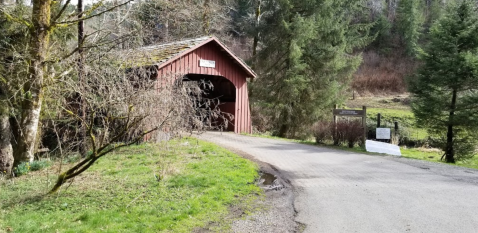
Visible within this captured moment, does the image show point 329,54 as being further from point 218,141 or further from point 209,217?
point 209,217

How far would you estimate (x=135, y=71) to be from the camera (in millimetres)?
7277

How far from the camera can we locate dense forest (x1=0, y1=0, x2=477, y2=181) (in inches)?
244

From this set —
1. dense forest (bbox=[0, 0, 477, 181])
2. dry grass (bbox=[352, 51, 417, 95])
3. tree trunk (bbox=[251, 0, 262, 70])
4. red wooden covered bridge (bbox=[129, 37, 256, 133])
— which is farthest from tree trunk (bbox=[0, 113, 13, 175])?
dry grass (bbox=[352, 51, 417, 95])

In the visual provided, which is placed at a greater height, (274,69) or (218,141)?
(274,69)

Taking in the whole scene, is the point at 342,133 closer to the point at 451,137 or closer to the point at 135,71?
the point at 451,137

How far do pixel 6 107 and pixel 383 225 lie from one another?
9342 millimetres

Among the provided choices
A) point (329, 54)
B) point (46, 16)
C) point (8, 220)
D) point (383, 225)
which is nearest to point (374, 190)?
point (383, 225)

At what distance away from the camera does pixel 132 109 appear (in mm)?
5680

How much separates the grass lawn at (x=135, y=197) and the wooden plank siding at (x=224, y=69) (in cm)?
599

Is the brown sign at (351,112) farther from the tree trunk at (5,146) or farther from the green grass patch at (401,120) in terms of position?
the tree trunk at (5,146)

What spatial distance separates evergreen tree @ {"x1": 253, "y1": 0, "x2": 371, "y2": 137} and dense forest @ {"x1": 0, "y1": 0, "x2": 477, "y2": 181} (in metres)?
0.06

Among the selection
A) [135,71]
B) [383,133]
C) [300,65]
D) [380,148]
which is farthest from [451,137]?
[135,71]

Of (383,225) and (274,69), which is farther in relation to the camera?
(274,69)

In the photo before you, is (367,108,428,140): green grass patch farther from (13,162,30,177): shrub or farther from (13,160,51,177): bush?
(13,162,30,177): shrub
